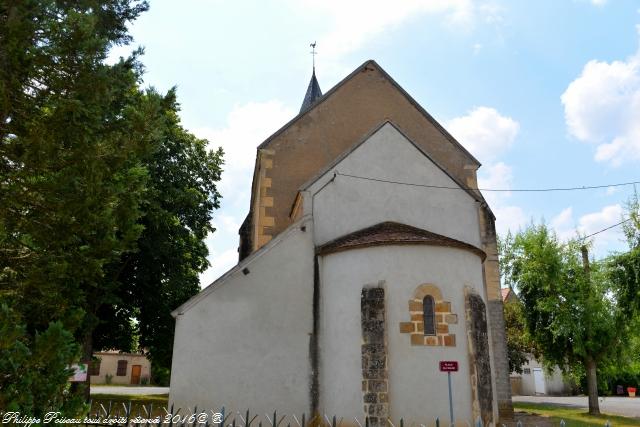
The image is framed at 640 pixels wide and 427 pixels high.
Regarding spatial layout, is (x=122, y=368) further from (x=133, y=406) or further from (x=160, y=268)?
(x=160, y=268)

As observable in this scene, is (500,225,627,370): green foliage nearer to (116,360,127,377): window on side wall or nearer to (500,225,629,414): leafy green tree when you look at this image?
(500,225,629,414): leafy green tree

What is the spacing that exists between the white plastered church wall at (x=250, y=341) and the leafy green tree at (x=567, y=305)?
14.0 m

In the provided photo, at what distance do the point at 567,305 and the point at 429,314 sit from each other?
13244 millimetres

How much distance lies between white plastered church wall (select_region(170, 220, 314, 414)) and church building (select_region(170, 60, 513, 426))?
25mm

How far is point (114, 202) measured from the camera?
7922 mm

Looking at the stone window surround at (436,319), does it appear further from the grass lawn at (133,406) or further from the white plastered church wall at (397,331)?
the grass lawn at (133,406)

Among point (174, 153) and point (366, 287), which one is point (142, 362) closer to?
point (174, 153)

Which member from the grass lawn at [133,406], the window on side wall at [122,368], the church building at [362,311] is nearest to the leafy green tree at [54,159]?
the grass lawn at [133,406]

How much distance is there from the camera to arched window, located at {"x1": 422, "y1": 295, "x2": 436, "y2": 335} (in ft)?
37.5

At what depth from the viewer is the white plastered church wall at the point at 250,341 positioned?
11.9m

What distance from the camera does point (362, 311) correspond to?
37.5ft

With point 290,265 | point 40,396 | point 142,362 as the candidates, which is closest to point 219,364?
point 290,265

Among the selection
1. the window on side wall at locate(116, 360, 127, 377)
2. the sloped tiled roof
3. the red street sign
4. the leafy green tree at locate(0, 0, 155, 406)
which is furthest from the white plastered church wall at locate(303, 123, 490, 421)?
the window on side wall at locate(116, 360, 127, 377)

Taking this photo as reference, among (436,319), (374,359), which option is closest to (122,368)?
(374,359)
